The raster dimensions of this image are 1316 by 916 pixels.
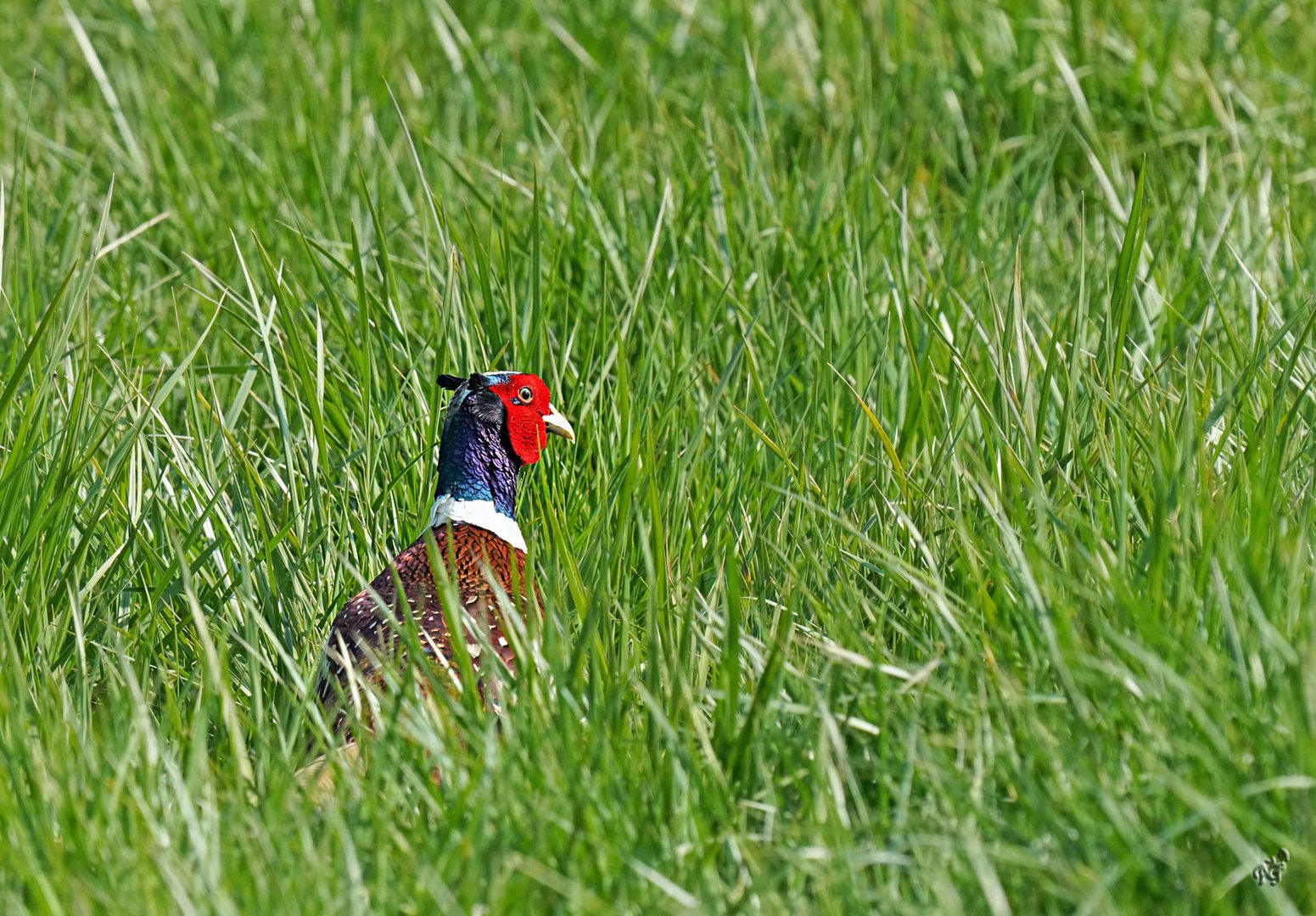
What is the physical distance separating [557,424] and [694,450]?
0.27 m

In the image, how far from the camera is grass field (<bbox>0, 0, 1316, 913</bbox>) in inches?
75.2

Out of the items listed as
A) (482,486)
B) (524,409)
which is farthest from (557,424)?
(482,486)

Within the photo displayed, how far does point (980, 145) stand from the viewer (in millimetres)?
4637

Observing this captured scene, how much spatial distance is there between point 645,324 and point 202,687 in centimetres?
152

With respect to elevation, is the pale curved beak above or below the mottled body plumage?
above

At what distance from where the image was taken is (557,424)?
2975mm

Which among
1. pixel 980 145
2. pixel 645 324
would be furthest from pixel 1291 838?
pixel 980 145

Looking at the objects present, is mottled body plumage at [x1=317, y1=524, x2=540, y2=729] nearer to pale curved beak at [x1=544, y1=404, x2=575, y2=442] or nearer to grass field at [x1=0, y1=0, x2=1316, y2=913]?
grass field at [x1=0, y1=0, x2=1316, y2=913]

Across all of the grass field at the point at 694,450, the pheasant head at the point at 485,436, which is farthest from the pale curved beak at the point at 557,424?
the grass field at the point at 694,450

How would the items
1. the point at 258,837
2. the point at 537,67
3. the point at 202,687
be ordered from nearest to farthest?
the point at 258,837 → the point at 202,687 → the point at 537,67

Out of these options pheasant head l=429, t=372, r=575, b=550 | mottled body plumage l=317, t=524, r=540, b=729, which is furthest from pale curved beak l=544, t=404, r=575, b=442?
mottled body plumage l=317, t=524, r=540, b=729

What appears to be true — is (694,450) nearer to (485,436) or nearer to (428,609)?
(485,436)

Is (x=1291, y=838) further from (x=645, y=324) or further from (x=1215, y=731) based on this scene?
(x=645, y=324)

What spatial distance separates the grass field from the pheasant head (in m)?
0.09
